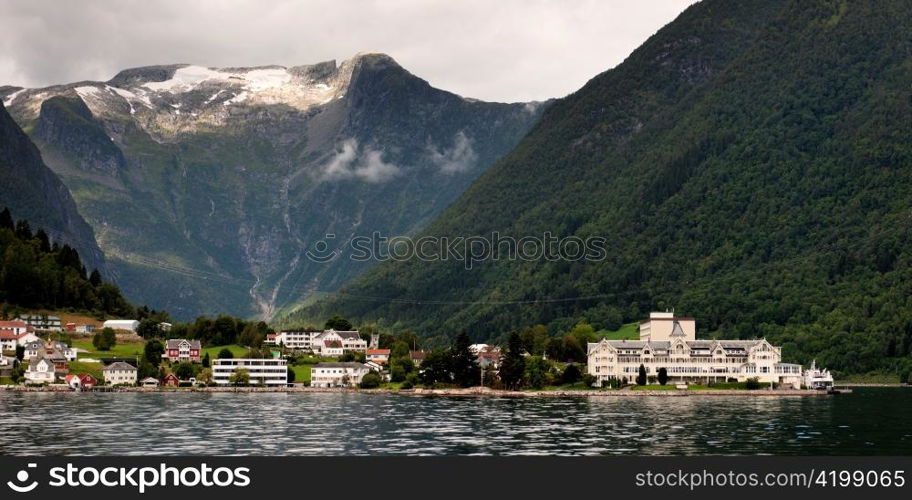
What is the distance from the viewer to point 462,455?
300ft

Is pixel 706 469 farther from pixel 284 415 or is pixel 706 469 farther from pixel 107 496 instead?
pixel 284 415

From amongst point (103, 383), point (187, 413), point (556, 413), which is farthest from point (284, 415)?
point (103, 383)

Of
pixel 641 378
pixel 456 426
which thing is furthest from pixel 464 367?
pixel 456 426

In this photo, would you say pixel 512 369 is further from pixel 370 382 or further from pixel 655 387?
pixel 370 382

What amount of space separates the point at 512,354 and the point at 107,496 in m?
→ 124

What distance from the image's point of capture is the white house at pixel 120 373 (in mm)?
197625

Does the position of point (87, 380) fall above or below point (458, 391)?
above

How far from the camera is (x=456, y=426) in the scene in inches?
4606

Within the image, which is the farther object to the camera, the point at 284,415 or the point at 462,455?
the point at 284,415

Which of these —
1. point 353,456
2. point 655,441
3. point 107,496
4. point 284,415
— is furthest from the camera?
point 284,415

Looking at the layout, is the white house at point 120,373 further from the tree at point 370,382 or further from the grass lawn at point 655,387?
the grass lawn at point 655,387

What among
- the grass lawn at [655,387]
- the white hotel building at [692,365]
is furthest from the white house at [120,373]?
the grass lawn at [655,387]

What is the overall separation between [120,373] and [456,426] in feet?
311

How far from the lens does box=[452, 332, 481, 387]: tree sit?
189m
